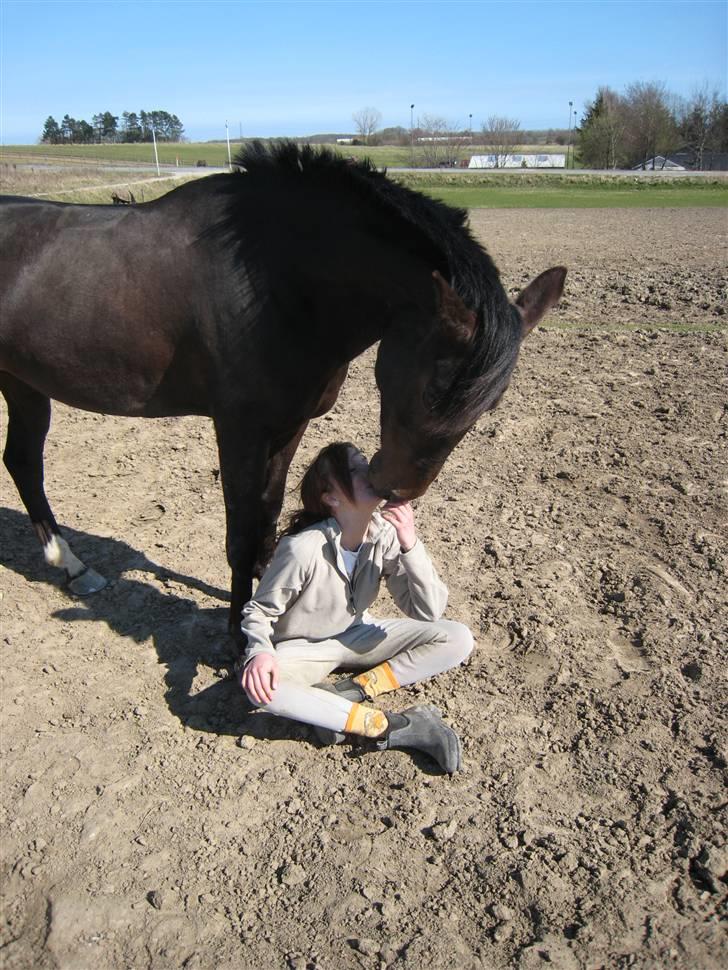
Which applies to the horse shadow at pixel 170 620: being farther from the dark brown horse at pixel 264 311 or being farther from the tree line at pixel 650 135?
the tree line at pixel 650 135

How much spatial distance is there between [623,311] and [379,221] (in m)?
6.83

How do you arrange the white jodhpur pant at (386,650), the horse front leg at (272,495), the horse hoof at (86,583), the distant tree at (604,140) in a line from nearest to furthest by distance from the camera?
1. the white jodhpur pant at (386,650)
2. the horse front leg at (272,495)
3. the horse hoof at (86,583)
4. the distant tree at (604,140)

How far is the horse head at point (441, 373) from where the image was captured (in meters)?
2.52

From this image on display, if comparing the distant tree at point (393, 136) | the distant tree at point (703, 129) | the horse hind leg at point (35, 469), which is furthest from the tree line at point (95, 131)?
the horse hind leg at point (35, 469)

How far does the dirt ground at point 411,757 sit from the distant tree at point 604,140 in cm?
7175

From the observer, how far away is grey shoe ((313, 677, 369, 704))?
3.18m

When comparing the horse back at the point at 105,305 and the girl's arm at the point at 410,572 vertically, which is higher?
the horse back at the point at 105,305

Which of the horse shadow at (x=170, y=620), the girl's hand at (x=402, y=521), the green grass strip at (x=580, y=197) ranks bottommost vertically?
the horse shadow at (x=170, y=620)

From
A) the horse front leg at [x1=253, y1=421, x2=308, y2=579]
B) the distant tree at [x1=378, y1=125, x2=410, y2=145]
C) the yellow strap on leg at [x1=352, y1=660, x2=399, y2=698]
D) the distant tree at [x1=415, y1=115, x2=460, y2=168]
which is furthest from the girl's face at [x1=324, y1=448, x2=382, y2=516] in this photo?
the distant tree at [x1=378, y1=125, x2=410, y2=145]

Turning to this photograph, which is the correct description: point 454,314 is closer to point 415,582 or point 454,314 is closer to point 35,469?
point 415,582

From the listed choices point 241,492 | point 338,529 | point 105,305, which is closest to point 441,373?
point 338,529

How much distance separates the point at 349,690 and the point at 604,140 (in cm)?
7504

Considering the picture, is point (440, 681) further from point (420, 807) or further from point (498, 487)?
point (498, 487)

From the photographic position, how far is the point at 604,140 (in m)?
68.8
